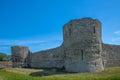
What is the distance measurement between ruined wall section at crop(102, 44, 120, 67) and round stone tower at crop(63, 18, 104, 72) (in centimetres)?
458

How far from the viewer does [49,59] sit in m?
29.6

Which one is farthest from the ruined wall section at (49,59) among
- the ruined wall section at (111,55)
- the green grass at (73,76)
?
the green grass at (73,76)

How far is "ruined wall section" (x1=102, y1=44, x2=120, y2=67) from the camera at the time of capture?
25.4 metres

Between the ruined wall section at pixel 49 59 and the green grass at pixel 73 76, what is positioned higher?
the ruined wall section at pixel 49 59

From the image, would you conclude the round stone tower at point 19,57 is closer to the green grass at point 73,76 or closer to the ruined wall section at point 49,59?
the ruined wall section at point 49,59

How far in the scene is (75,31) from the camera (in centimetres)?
2128

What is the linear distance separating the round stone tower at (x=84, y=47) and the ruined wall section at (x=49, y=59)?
5758mm

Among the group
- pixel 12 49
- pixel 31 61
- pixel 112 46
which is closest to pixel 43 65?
pixel 31 61

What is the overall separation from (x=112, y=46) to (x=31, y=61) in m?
15.5

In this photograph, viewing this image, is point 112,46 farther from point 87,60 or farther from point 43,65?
point 43,65

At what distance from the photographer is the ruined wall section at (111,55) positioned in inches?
999

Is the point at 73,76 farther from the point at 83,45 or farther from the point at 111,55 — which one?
the point at 111,55

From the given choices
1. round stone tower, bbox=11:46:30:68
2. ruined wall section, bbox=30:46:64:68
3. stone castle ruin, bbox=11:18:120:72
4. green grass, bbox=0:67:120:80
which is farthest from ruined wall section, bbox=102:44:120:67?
round stone tower, bbox=11:46:30:68

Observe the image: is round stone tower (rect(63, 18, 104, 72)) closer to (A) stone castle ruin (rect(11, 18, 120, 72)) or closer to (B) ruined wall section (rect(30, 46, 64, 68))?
(A) stone castle ruin (rect(11, 18, 120, 72))
